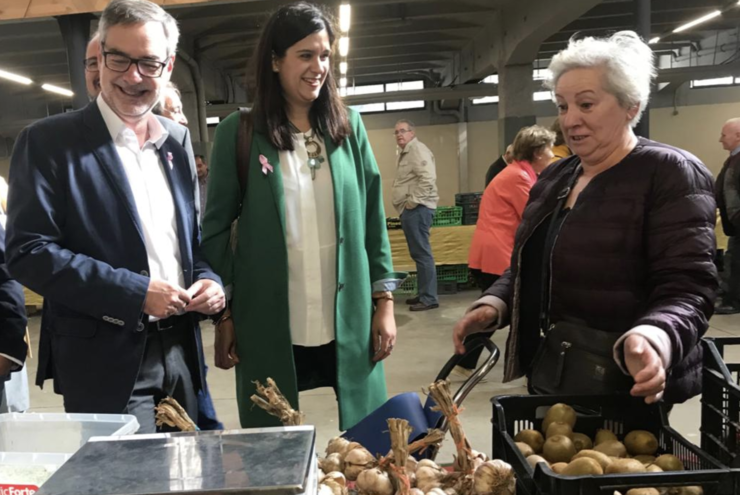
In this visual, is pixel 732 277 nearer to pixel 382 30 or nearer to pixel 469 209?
pixel 469 209

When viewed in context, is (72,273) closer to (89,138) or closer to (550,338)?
(89,138)

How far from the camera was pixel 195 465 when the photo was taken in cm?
72

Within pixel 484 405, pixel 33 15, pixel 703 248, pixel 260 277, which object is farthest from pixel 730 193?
pixel 33 15

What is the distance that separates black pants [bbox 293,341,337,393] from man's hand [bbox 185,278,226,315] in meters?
0.31

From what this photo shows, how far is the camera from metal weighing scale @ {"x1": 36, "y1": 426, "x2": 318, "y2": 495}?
0.67m

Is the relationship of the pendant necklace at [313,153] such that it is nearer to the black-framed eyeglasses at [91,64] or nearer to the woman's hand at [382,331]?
the woman's hand at [382,331]

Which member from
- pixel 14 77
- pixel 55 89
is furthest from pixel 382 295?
pixel 55 89

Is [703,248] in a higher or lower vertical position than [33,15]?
lower

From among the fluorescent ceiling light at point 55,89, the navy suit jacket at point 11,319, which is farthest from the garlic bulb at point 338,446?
the fluorescent ceiling light at point 55,89

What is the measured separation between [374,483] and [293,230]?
710 mm

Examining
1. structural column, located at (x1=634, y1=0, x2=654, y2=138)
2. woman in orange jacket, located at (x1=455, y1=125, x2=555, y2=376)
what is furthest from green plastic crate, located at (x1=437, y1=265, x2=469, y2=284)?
woman in orange jacket, located at (x1=455, y1=125, x2=555, y2=376)

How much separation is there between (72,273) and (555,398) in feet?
3.41

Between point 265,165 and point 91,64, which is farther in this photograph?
point 91,64

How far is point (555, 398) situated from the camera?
4.13 ft
